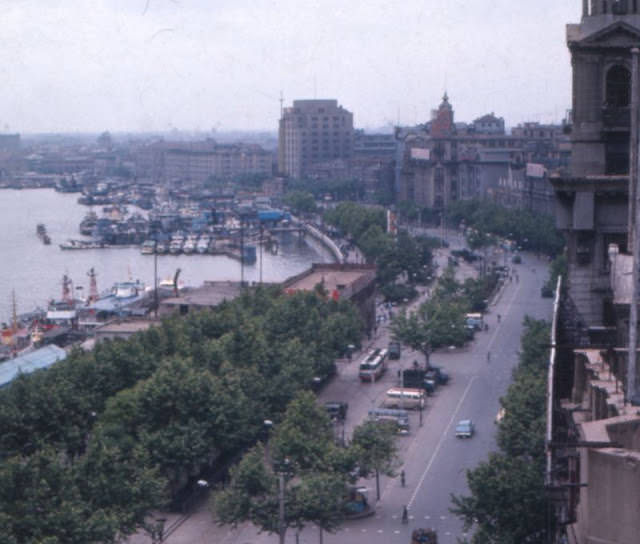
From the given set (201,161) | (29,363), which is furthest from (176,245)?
(201,161)

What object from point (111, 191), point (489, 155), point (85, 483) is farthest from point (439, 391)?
point (111, 191)

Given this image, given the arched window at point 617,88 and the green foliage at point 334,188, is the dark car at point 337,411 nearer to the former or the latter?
the arched window at point 617,88

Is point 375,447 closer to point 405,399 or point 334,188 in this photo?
point 405,399

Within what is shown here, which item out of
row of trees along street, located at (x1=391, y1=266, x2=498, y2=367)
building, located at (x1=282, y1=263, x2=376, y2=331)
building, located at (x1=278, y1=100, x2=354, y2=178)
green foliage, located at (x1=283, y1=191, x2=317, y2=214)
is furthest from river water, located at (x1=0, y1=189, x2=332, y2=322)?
building, located at (x1=278, y1=100, x2=354, y2=178)

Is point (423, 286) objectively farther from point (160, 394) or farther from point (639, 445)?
point (639, 445)

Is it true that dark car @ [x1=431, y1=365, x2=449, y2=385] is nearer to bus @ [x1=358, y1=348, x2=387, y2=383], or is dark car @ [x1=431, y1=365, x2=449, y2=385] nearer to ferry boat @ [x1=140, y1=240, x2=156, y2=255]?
bus @ [x1=358, y1=348, x2=387, y2=383]

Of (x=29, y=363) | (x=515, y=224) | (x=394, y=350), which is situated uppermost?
(x=515, y=224)
